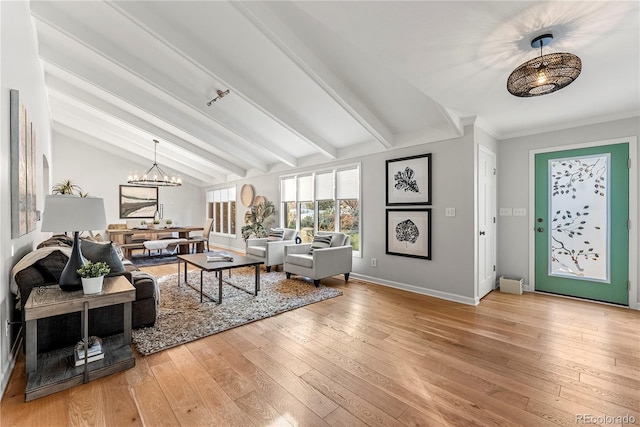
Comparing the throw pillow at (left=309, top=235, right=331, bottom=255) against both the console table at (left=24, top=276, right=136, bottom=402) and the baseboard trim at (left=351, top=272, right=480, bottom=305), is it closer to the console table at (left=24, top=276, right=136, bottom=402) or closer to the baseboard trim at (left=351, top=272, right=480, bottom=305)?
the baseboard trim at (left=351, top=272, right=480, bottom=305)

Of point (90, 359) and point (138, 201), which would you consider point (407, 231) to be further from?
point (138, 201)

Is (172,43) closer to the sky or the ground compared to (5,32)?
closer to the sky

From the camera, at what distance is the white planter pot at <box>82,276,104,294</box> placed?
6.45ft

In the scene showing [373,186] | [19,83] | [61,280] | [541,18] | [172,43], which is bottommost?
[61,280]

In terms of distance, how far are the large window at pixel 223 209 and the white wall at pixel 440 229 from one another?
16.8 ft

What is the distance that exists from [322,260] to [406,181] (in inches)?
67.5

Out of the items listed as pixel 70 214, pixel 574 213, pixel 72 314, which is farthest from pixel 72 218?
pixel 574 213

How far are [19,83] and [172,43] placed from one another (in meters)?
1.29

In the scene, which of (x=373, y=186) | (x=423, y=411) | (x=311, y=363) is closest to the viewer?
(x=423, y=411)

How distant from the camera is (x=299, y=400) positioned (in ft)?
5.71

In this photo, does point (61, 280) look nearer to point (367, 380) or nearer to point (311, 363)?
point (311, 363)

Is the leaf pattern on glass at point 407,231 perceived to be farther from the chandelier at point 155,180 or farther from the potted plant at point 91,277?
the chandelier at point 155,180

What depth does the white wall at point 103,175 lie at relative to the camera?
7809 mm

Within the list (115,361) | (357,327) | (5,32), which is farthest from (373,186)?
(5,32)
